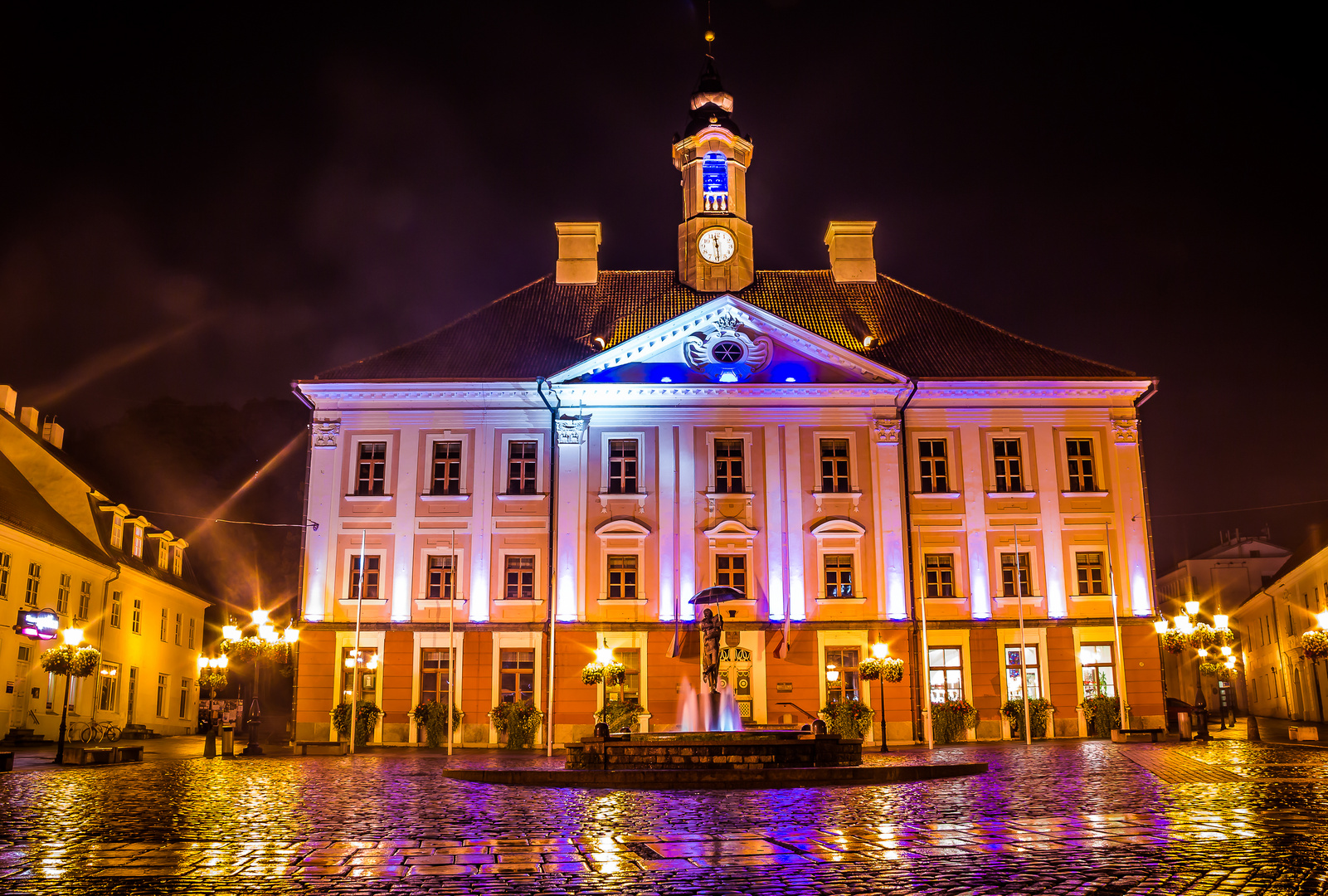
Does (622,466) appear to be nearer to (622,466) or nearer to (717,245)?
(622,466)

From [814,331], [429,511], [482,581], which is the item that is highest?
[814,331]

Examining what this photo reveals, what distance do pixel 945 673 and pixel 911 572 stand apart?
358cm

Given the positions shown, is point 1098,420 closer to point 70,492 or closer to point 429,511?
point 429,511

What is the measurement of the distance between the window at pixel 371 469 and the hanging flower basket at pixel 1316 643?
94.2 ft

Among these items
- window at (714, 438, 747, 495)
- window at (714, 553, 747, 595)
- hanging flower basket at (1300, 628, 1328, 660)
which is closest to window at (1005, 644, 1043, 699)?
window at (714, 553, 747, 595)

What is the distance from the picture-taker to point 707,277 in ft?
152

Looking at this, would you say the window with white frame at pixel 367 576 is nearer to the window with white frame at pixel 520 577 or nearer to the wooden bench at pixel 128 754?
the window with white frame at pixel 520 577

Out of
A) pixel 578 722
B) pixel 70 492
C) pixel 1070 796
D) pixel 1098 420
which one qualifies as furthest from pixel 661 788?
pixel 70 492

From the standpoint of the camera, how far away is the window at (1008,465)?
40594mm

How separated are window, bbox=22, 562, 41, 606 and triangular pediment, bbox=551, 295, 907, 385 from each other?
1947cm

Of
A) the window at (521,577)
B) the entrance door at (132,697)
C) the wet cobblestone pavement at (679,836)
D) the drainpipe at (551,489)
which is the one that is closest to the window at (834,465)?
the drainpipe at (551,489)

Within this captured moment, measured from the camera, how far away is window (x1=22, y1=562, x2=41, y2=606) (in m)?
38.8

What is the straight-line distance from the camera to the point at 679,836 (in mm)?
12516

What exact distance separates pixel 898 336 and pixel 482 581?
18.2 m
